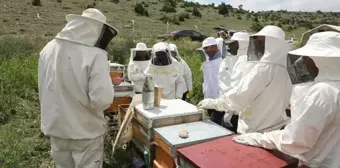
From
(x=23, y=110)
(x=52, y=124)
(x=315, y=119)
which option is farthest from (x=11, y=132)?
(x=315, y=119)

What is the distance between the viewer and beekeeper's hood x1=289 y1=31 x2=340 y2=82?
1.75 metres

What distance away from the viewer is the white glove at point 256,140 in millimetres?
2172

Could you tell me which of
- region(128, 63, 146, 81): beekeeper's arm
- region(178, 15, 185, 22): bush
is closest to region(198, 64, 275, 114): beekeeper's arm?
region(128, 63, 146, 81): beekeeper's arm

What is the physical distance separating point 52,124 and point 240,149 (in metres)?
1.86

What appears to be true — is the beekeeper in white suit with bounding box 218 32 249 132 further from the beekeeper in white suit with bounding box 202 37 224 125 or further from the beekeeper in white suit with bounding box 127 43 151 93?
the beekeeper in white suit with bounding box 127 43 151 93

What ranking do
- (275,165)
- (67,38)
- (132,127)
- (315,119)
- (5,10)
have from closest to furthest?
1. (315,119)
2. (275,165)
3. (67,38)
4. (132,127)
5. (5,10)

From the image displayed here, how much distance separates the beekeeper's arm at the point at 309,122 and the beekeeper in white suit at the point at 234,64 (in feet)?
5.42

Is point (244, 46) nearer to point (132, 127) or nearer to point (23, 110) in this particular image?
point (132, 127)

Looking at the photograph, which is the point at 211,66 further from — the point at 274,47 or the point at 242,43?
the point at 274,47

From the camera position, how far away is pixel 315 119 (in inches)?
68.1

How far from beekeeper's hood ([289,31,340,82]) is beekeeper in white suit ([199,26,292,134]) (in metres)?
0.77

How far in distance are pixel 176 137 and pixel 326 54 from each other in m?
1.34

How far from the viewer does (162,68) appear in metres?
4.61

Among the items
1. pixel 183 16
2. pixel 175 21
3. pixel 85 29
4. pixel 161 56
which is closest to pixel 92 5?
pixel 175 21
